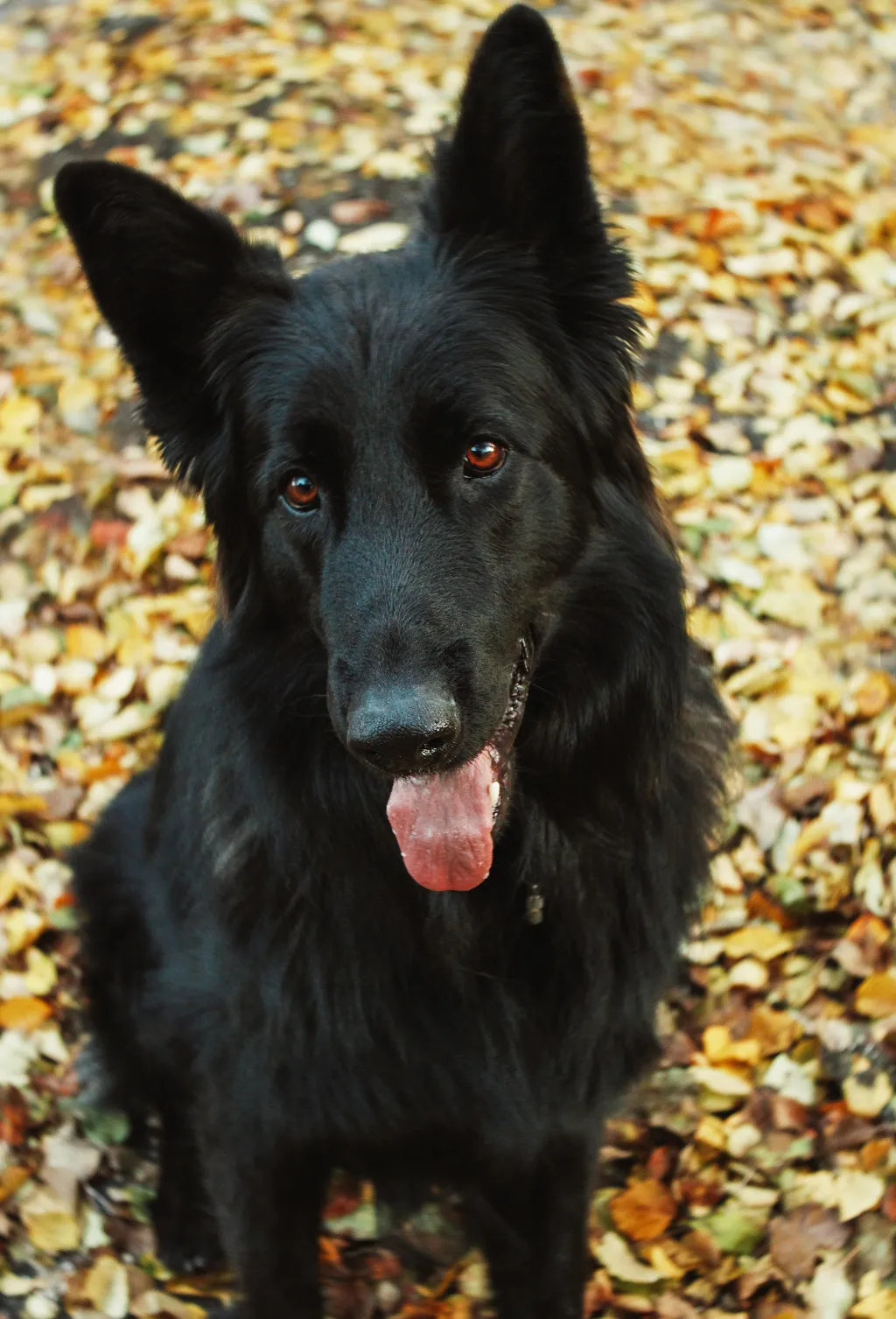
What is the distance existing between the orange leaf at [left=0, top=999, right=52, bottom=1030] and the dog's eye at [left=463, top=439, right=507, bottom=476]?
216 centimetres

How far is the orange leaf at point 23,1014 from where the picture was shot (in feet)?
12.3

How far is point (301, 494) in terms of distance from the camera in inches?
105

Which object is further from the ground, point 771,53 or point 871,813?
point 771,53

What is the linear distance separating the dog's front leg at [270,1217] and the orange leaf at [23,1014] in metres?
0.99

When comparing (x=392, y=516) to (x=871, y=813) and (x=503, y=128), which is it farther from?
(x=871, y=813)

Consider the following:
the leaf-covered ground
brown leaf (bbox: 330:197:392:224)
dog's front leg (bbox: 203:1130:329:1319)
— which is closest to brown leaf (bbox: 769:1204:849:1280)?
the leaf-covered ground

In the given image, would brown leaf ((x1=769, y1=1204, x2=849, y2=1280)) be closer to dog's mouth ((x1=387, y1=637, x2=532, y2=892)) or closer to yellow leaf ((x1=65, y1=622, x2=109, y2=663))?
dog's mouth ((x1=387, y1=637, x2=532, y2=892))

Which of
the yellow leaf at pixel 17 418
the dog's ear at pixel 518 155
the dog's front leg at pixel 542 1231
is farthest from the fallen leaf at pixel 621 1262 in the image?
the yellow leaf at pixel 17 418

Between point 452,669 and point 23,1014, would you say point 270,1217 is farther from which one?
point 452,669

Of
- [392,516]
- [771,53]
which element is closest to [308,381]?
[392,516]

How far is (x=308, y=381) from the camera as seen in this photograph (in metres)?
2.63

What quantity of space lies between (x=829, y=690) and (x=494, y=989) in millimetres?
1932

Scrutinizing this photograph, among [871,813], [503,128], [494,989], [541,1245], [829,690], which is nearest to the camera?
[503,128]

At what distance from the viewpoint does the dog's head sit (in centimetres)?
244
